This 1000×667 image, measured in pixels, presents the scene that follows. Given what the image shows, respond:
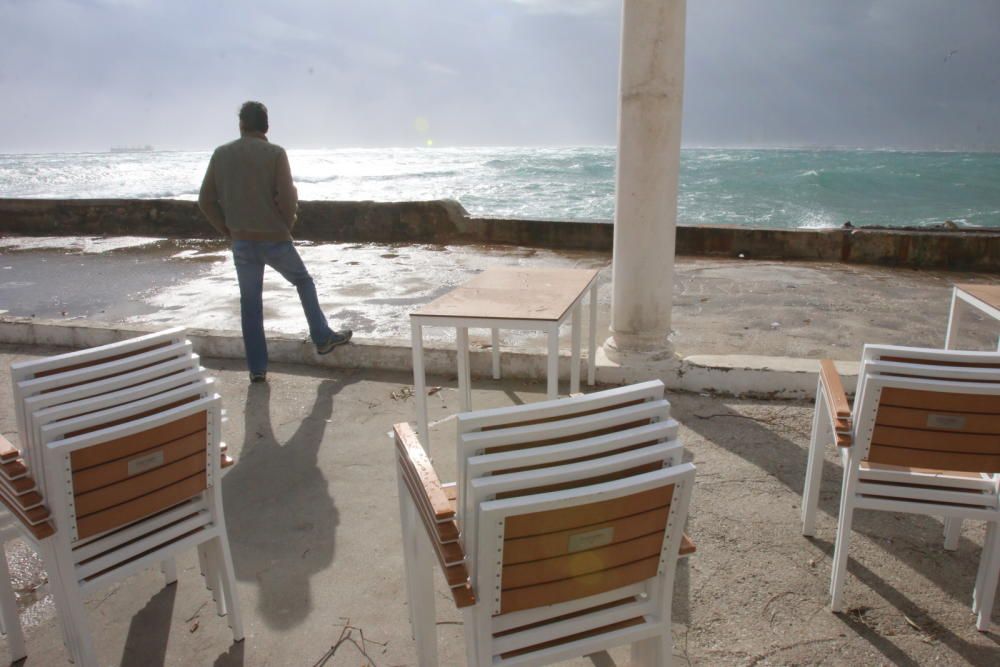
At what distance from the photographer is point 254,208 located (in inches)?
181

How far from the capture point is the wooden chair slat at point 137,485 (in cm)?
192

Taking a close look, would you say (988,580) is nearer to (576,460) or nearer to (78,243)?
(576,460)

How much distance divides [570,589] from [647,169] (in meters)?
3.42

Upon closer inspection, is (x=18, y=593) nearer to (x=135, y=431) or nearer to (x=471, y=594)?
(x=135, y=431)

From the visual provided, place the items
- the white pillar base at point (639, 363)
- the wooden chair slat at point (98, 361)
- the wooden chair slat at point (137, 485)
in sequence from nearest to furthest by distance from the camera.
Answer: the wooden chair slat at point (137, 485)
the wooden chair slat at point (98, 361)
the white pillar base at point (639, 363)

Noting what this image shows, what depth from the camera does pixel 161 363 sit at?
2195 mm

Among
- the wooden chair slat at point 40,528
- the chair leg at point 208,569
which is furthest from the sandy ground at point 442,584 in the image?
the wooden chair slat at point 40,528

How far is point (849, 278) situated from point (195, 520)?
8.57m

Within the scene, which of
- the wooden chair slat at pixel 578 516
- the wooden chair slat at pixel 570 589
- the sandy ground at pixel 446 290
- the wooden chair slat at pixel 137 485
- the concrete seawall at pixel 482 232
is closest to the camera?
the wooden chair slat at pixel 578 516

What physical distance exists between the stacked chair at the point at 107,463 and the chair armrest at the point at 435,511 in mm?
598

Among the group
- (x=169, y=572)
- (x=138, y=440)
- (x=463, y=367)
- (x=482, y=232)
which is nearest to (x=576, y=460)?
(x=138, y=440)

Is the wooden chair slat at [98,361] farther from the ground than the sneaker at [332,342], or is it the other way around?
the wooden chair slat at [98,361]

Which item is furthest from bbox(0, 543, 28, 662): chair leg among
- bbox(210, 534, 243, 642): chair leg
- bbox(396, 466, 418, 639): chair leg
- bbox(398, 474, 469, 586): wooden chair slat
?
bbox(398, 474, 469, 586): wooden chair slat

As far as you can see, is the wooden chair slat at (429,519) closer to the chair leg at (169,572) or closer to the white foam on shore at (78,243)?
the chair leg at (169,572)
